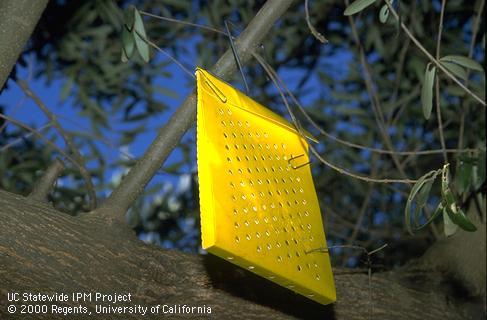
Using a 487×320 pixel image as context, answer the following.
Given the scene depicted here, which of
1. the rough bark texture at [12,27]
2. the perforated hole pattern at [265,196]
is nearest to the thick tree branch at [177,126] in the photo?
the perforated hole pattern at [265,196]

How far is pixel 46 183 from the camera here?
123cm

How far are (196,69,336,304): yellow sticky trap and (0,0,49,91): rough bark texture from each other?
0.39 m

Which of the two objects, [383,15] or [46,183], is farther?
[46,183]

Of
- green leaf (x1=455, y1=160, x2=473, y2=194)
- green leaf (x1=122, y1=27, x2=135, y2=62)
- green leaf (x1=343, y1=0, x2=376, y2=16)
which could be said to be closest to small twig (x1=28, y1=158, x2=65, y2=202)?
green leaf (x1=122, y1=27, x2=135, y2=62)

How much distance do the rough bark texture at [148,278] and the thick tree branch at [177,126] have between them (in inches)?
1.7

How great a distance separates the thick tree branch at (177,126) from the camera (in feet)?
3.73

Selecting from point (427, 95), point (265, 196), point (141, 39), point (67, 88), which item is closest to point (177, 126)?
point (141, 39)

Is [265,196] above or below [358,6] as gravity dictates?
below

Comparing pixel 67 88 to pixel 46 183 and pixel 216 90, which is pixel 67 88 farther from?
pixel 216 90

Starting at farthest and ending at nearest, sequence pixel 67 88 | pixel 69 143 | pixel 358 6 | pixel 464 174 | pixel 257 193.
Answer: pixel 67 88, pixel 69 143, pixel 464 174, pixel 358 6, pixel 257 193

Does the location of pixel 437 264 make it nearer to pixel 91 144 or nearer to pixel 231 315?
pixel 231 315

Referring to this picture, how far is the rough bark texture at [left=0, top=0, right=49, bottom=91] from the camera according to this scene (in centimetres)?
121

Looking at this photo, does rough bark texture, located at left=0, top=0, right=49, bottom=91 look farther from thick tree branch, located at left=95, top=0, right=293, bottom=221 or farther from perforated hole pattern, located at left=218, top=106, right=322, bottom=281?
perforated hole pattern, located at left=218, top=106, right=322, bottom=281

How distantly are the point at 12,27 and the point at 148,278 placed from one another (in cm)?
43
